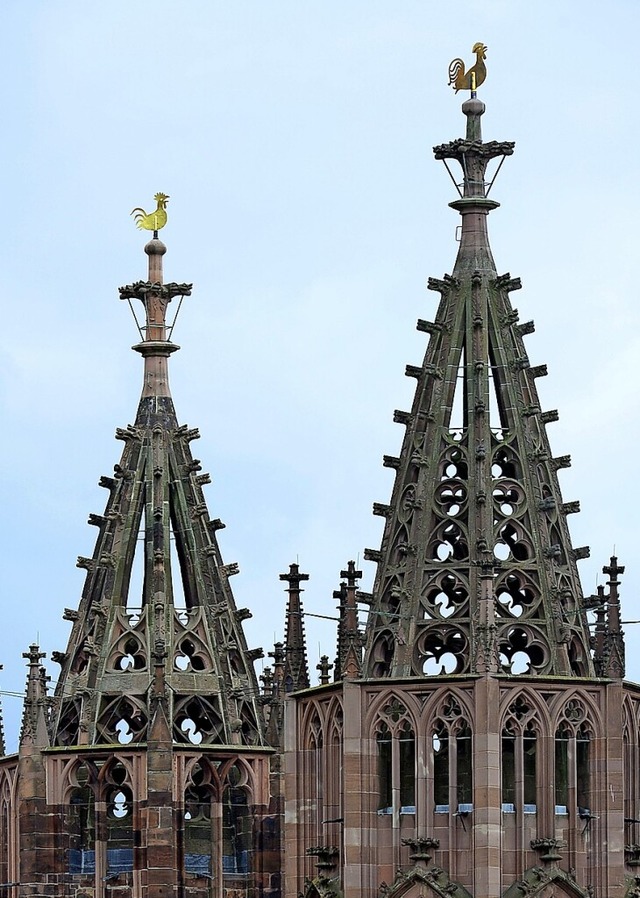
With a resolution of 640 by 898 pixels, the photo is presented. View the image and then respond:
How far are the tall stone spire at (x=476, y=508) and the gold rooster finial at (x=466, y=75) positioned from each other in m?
1.71

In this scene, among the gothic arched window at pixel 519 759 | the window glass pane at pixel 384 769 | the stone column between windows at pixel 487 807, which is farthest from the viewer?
the window glass pane at pixel 384 769

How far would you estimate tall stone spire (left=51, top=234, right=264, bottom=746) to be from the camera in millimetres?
122250

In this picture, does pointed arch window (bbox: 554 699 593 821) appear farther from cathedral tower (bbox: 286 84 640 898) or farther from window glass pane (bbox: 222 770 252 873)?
window glass pane (bbox: 222 770 252 873)

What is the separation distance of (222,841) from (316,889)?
16.2 meters

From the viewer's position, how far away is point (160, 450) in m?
126

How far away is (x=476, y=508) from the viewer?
106 meters

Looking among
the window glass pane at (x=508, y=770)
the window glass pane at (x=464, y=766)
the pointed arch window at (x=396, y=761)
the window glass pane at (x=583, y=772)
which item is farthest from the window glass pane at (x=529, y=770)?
the pointed arch window at (x=396, y=761)

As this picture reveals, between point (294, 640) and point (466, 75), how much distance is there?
1477 centimetres

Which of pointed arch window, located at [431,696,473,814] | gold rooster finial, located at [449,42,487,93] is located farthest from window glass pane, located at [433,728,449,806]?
gold rooster finial, located at [449,42,487,93]

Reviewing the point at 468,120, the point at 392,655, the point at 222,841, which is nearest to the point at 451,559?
the point at 392,655

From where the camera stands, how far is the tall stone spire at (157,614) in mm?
122250

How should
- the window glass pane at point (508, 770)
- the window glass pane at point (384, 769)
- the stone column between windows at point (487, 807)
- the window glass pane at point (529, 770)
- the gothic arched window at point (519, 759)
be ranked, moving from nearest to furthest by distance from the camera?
the stone column between windows at point (487, 807), the gothic arched window at point (519, 759), the window glass pane at point (508, 770), the window glass pane at point (529, 770), the window glass pane at point (384, 769)

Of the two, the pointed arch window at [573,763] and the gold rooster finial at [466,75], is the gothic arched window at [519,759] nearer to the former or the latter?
the pointed arch window at [573,763]

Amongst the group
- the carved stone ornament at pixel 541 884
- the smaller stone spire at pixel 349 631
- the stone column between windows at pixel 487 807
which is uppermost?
the smaller stone spire at pixel 349 631
